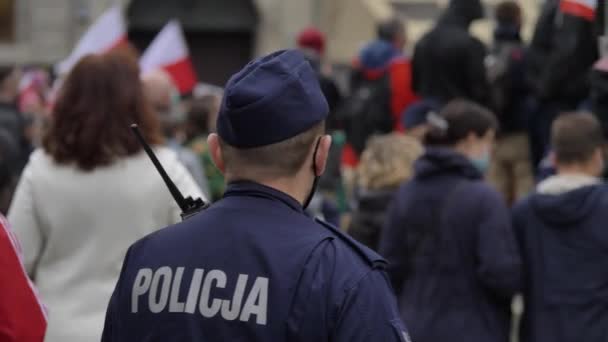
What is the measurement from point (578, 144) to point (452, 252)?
71 centimetres

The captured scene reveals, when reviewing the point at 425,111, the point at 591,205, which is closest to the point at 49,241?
the point at 591,205

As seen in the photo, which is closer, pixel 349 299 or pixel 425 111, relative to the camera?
pixel 349 299

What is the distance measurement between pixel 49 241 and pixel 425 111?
3.65 meters

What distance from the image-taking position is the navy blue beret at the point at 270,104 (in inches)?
123

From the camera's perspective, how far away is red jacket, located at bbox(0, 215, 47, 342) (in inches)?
156

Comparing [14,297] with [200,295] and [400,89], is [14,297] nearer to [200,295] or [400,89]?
[200,295]

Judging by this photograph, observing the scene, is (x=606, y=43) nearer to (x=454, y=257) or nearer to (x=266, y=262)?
(x=454, y=257)

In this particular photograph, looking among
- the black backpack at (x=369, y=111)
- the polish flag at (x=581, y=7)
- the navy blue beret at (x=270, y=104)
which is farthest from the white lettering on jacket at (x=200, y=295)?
the black backpack at (x=369, y=111)

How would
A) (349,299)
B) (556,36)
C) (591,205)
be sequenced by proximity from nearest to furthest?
(349,299), (591,205), (556,36)

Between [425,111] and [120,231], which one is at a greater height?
[120,231]

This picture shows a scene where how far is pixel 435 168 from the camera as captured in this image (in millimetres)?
6125

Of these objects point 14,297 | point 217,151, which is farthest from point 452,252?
point 217,151

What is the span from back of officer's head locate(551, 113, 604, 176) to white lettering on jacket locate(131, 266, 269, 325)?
309 centimetres

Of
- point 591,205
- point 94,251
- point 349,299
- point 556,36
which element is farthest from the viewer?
point 556,36
